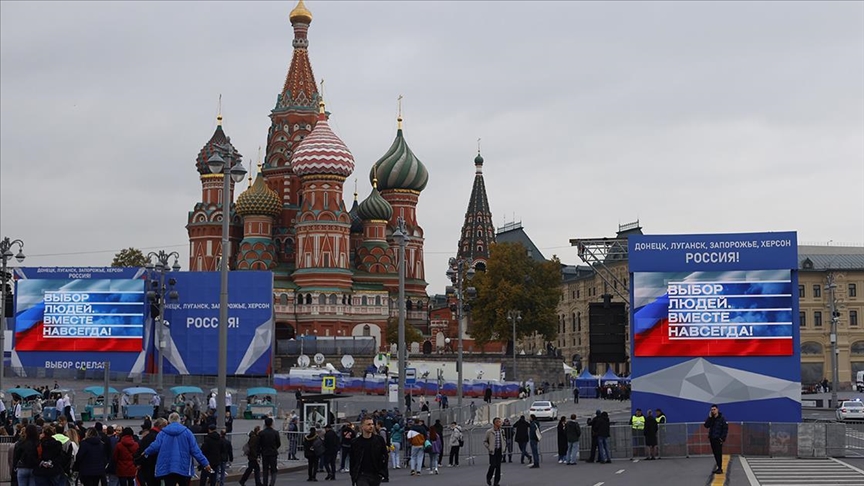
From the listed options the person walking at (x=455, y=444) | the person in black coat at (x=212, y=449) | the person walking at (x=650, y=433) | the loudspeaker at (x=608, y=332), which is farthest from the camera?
the loudspeaker at (x=608, y=332)

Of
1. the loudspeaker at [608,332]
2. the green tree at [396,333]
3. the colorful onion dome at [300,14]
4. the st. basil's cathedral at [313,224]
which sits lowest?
the loudspeaker at [608,332]

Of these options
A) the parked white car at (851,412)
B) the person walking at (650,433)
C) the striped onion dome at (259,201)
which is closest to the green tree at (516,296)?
the striped onion dome at (259,201)

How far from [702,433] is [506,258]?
2451 inches

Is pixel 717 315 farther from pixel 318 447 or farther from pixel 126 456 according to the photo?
pixel 126 456

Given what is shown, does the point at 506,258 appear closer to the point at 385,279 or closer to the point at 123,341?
the point at 385,279

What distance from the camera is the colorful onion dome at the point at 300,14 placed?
116m

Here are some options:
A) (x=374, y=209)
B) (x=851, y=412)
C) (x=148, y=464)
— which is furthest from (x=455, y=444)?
(x=374, y=209)

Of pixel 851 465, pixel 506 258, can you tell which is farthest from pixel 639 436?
pixel 506 258

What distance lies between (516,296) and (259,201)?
30.7 metres

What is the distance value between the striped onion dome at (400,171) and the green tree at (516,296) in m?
28.2

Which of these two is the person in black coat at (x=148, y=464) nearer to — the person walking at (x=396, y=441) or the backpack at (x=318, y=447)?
the backpack at (x=318, y=447)

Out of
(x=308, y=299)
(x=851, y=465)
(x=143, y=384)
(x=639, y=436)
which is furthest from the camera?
A: (x=308, y=299)

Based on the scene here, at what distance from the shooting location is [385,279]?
114 meters

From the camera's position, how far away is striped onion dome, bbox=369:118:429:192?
12162 centimetres
